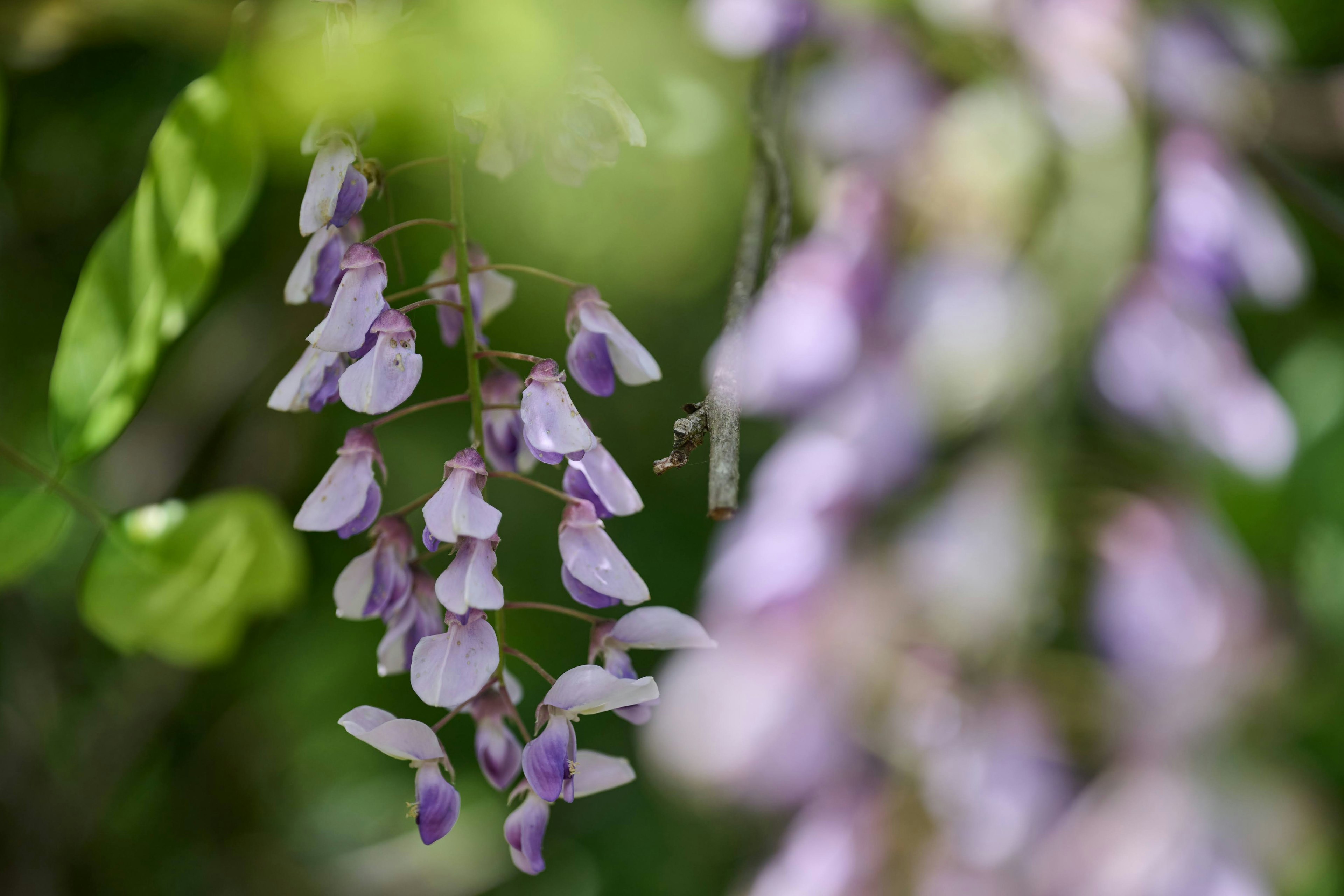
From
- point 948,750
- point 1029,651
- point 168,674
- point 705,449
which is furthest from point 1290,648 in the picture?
point 168,674

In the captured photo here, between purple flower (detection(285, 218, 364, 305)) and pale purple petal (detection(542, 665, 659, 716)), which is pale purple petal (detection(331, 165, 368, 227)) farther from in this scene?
pale purple petal (detection(542, 665, 659, 716))

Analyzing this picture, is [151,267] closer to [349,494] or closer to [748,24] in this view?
[349,494]

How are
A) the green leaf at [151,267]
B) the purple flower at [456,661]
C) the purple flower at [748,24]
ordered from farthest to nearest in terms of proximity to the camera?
the purple flower at [748,24]
the green leaf at [151,267]
the purple flower at [456,661]

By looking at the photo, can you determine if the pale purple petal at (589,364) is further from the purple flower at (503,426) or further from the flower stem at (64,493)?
the flower stem at (64,493)

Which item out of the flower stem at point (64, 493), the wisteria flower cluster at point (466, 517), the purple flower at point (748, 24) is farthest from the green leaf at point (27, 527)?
the purple flower at point (748, 24)

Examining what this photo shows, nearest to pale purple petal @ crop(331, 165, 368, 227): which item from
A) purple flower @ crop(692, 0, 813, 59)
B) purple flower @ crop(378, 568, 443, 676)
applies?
purple flower @ crop(378, 568, 443, 676)

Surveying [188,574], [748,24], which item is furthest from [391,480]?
[748,24]
